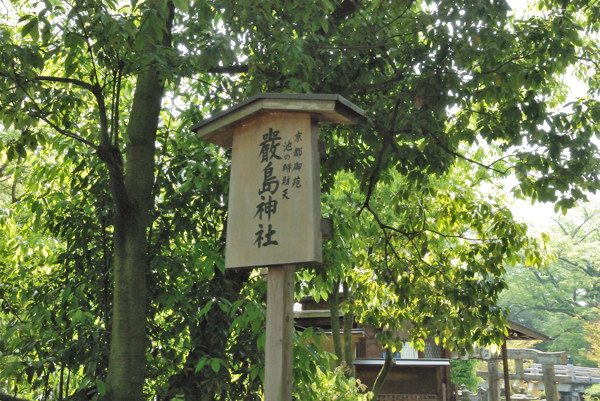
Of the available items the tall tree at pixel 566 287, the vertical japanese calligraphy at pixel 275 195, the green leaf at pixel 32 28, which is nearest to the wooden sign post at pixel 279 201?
the vertical japanese calligraphy at pixel 275 195

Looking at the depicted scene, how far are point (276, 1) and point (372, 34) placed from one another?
113 centimetres

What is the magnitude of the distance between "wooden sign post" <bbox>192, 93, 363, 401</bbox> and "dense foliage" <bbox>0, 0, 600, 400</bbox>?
647 mm

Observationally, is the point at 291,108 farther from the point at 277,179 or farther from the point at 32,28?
the point at 32,28

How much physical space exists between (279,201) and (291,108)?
0.69 m

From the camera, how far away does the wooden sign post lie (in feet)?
12.2

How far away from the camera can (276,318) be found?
12.5ft

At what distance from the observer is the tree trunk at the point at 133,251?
15.4 feet

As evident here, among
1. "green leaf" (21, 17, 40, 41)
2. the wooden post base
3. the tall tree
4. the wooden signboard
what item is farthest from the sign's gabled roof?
the tall tree

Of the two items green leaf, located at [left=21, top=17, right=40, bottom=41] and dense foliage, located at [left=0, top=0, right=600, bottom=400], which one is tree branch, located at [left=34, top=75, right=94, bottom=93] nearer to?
dense foliage, located at [left=0, top=0, right=600, bottom=400]

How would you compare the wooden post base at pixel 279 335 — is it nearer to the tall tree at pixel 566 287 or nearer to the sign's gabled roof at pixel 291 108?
the sign's gabled roof at pixel 291 108

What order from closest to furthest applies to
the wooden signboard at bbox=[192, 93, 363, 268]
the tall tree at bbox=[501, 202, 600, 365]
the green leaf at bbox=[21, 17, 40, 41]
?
the green leaf at bbox=[21, 17, 40, 41] < the wooden signboard at bbox=[192, 93, 363, 268] < the tall tree at bbox=[501, 202, 600, 365]

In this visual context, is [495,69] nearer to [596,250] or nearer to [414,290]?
[414,290]

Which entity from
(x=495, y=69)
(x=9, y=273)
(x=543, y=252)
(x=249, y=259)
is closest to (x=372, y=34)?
(x=495, y=69)

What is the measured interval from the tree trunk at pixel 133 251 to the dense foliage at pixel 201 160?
2cm
